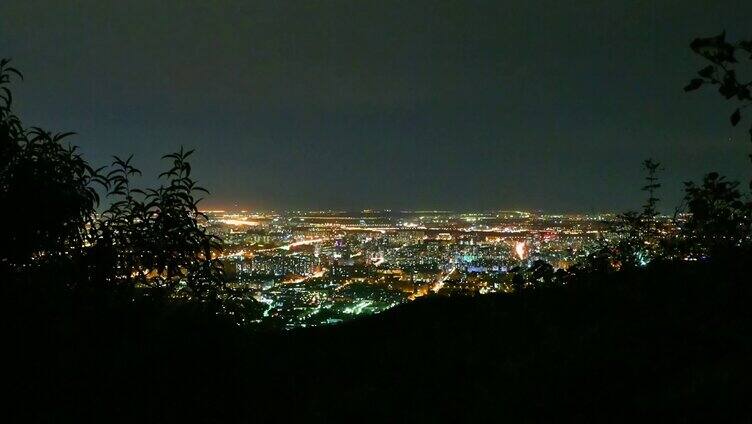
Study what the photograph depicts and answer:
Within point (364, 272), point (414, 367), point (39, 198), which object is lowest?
point (364, 272)

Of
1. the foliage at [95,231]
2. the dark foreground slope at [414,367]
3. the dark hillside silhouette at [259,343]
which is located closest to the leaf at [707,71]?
the dark hillside silhouette at [259,343]

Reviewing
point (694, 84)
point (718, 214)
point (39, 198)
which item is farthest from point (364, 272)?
point (694, 84)

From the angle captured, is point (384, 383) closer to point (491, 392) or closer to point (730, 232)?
point (491, 392)

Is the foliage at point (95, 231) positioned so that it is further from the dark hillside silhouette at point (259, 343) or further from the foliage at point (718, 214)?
the foliage at point (718, 214)

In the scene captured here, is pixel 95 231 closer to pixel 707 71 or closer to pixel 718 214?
pixel 707 71

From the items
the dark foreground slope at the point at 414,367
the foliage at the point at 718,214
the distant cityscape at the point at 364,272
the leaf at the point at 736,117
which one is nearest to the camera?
the leaf at the point at 736,117

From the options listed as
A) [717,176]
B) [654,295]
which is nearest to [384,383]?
[654,295]

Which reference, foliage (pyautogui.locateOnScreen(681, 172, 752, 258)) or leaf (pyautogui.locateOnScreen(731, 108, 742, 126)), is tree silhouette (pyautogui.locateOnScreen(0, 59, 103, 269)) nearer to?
leaf (pyautogui.locateOnScreen(731, 108, 742, 126))

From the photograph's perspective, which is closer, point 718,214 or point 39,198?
point 39,198
